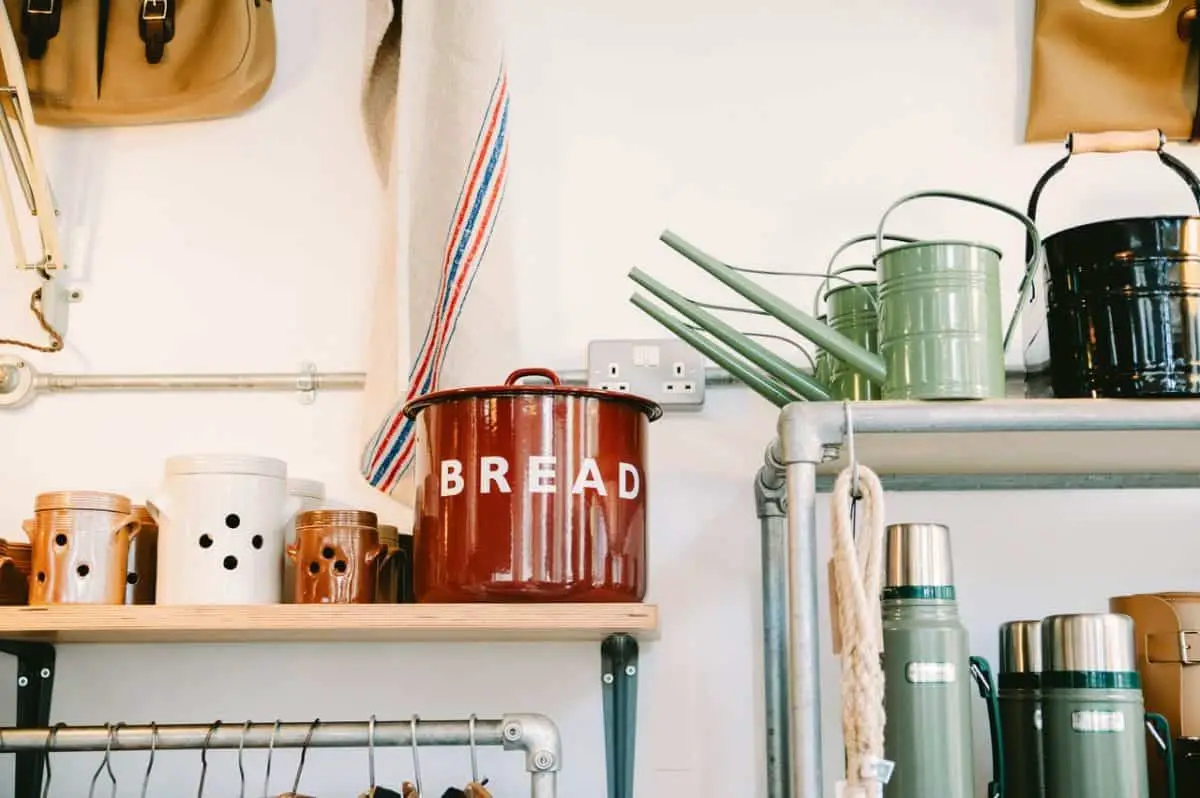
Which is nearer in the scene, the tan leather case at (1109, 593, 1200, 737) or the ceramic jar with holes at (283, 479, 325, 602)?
the tan leather case at (1109, 593, 1200, 737)

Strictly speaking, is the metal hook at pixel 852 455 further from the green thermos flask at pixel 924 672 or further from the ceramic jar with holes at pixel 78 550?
the ceramic jar with holes at pixel 78 550

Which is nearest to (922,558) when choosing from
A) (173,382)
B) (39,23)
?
(173,382)

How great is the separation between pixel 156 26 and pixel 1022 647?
1.15 metres

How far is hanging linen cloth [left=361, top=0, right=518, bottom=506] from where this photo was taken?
1346 millimetres

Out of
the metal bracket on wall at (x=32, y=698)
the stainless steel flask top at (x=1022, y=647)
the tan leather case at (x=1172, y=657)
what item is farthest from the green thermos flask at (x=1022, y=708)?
the metal bracket on wall at (x=32, y=698)

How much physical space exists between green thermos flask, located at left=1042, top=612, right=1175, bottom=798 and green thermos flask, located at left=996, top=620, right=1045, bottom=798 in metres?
0.05

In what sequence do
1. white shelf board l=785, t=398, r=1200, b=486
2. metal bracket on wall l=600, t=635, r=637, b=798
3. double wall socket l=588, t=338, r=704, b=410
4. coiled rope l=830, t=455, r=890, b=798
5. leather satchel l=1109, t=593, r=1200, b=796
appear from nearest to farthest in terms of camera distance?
coiled rope l=830, t=455, r=890, b=798 → white shelf board l=785, t=398, r=1200, b=486 → leather satchel l=1109, t=593, r=1200, b=796 → metal bracket on wall l=600, t=635, r=637, b=798 → double wall socket l=588, t=338, r=704, b=410

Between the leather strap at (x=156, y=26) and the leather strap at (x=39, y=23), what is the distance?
0.10 metres

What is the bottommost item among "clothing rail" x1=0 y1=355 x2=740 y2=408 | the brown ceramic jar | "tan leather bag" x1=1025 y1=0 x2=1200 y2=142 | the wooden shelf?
the wooden shelf

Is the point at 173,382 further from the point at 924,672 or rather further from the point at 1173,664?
A: the point at 1173,664

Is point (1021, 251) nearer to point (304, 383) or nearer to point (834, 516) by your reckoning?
point (834, 516)

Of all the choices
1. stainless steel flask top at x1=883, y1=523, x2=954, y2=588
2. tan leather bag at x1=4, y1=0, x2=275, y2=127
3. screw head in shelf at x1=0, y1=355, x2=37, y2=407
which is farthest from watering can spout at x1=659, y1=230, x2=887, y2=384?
screw head in shelf at x1=0, y1=355, x2=37, y2=407

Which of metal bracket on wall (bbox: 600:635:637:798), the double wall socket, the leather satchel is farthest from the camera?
the double wall socket

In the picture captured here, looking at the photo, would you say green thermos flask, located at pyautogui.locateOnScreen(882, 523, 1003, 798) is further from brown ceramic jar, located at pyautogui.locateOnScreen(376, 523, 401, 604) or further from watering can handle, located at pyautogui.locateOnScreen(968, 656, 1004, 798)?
brown ceramic jar, located at pyautogui.locateOnScreen(376, 523, 401, 604)
